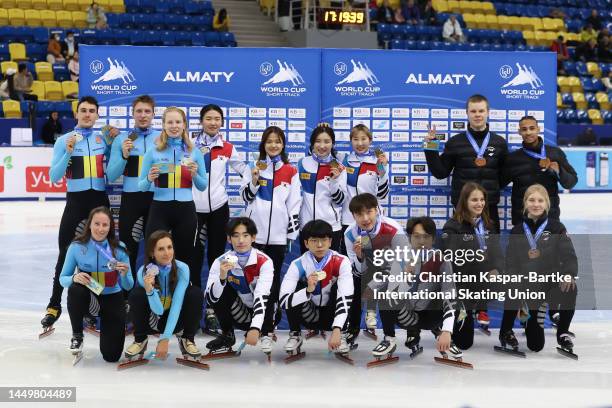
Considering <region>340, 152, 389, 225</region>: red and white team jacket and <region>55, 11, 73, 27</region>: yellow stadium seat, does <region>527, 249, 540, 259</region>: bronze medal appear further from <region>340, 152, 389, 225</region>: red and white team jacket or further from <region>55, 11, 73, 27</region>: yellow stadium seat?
<region>55, 11, 73, 27</region>: yellow stadium seat

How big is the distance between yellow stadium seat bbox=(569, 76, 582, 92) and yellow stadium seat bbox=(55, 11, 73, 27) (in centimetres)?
1390

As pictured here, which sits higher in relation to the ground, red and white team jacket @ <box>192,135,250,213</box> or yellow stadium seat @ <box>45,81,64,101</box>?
yellow stadium seat @ <box>45,81,64,101</box>

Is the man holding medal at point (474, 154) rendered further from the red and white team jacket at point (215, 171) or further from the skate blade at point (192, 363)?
the skate blade at point (192, 363)

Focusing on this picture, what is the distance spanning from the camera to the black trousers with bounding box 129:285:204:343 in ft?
22.2

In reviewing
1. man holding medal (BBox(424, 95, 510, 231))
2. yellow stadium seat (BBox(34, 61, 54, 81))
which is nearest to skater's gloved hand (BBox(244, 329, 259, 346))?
man holding medal (BBox(424, 95, 510, 231))

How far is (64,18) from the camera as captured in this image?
23.8 meters

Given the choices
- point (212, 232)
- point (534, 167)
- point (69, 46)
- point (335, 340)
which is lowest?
point (335, 340)

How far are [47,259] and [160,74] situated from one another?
175 inches

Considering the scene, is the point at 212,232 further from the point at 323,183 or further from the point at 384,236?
the point at 384,236

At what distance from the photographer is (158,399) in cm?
581

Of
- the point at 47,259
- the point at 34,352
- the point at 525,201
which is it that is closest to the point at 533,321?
the point at 525,201

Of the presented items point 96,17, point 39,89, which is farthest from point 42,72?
point 96,17

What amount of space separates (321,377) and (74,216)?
2574 mm

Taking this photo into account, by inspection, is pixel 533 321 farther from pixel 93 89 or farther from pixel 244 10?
pixel 244 10
